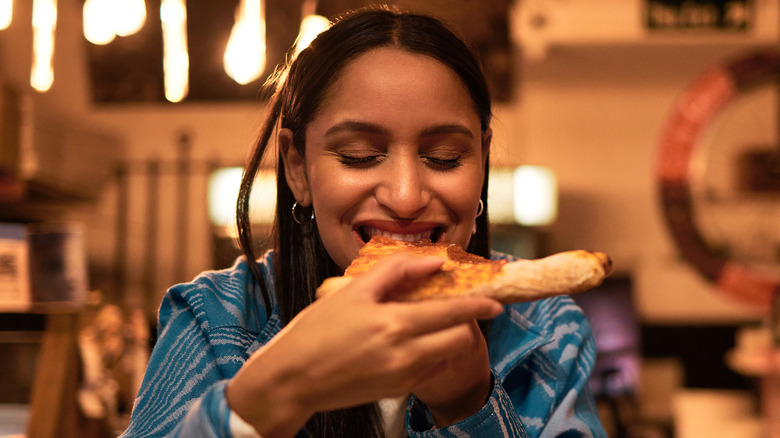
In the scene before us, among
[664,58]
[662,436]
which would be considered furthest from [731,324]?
[664,58]

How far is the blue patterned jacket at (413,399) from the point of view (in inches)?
46.0

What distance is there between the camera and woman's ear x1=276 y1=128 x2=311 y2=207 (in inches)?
53.0

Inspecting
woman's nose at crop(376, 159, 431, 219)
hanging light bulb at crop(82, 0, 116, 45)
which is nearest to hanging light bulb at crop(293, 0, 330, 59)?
woman's nose at crop(376, 159, 431, 219)

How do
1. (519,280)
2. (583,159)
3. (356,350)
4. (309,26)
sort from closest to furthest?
(356,350), (519,280), (309,26), (583,159)

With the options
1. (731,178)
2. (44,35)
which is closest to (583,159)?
(731,178)

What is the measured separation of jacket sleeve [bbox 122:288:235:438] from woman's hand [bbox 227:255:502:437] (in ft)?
0.94

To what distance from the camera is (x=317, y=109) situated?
4.08 ft

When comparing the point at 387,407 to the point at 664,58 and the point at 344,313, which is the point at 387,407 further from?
the point at 664,58

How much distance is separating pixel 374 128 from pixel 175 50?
3725mm

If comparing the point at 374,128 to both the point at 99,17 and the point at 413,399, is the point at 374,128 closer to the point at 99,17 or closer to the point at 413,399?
the point at 413,399

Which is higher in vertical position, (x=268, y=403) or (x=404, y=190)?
(x=404, y=190)

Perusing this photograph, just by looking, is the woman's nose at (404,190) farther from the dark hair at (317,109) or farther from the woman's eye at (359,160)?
the dark hair at (317,109)

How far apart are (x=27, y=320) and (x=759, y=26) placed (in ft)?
17.6

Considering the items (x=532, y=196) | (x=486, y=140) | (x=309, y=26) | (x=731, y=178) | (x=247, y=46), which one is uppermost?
(x=309, y=26)
